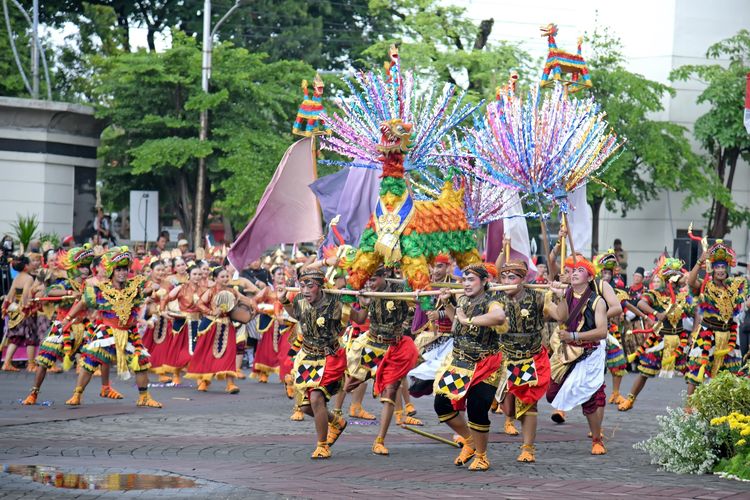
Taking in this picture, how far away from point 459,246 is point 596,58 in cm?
2160

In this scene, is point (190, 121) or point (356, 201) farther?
point (190, 121)

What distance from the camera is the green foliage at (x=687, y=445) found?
36.1ft

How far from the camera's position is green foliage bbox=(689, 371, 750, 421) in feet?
36.5

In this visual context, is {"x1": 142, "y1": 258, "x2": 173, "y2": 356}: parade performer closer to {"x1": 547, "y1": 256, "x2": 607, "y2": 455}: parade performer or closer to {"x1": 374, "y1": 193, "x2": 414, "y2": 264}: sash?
{"x1": 374, "y1": 193, "x2": 414, "y2": 264}: sash

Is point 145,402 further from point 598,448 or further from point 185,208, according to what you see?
point 185,208

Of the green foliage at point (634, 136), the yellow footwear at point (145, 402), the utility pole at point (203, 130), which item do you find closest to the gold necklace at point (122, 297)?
the yellow footwear at point (145, 402)

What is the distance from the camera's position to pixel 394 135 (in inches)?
478

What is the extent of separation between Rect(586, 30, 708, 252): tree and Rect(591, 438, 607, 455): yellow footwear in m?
19.1

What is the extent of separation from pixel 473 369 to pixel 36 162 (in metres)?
21.4

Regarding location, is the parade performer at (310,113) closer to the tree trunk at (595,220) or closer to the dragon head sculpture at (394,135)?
the dragon head sculpture at (394,135)

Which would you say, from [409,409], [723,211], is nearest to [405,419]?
[409,409]

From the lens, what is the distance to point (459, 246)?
12.6m

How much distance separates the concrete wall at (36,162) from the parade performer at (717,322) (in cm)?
1915

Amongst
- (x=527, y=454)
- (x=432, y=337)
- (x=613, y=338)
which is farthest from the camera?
(x=613, y=338)
